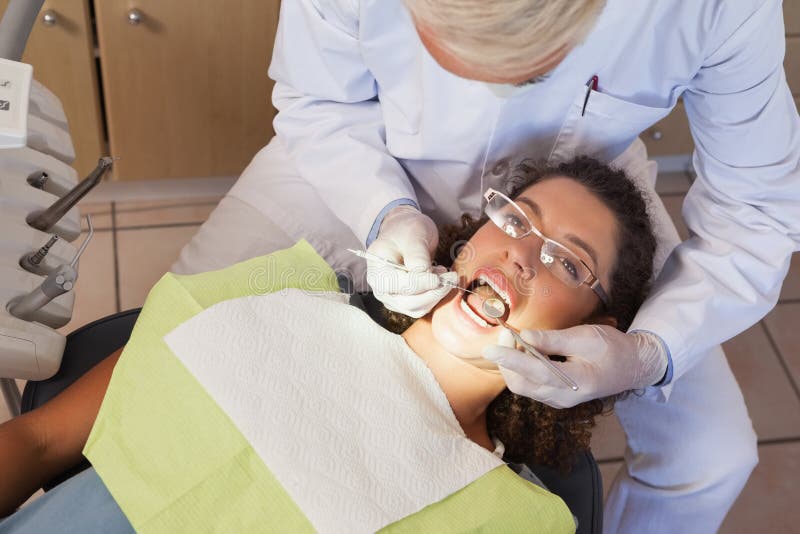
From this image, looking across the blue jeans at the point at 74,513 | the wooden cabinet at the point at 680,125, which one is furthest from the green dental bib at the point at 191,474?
the wooden cabinet at the point at 680,125

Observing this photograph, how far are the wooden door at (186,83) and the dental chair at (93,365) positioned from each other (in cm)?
86

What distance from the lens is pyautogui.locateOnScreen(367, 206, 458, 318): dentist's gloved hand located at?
133 cm

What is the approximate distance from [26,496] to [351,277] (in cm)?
66

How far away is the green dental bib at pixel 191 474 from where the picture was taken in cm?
119

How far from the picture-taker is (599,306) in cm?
149

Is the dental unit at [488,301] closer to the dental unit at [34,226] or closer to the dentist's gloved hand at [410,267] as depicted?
the dentist's gloved hand at [410,267]

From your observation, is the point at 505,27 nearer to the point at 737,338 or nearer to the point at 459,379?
the point at 459,379

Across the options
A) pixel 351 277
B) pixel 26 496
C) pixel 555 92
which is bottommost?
pixel 26 496

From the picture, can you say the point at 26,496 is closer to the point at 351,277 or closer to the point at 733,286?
the point at 351,277

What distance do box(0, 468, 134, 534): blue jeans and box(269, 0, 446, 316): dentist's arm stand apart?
50 centimetres

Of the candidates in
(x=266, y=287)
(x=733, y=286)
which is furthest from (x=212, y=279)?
(x=733, y=286)

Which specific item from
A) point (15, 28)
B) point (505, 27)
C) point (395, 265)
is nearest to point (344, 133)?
point (395, 265)

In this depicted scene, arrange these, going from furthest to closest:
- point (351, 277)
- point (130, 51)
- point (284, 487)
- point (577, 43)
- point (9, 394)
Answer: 1. point (130, 51)
2. point (351, 277)
3. point (9, 394)
4. point (284, 487)
5. point (577, 43)

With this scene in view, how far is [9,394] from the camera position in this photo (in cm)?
A: 137
